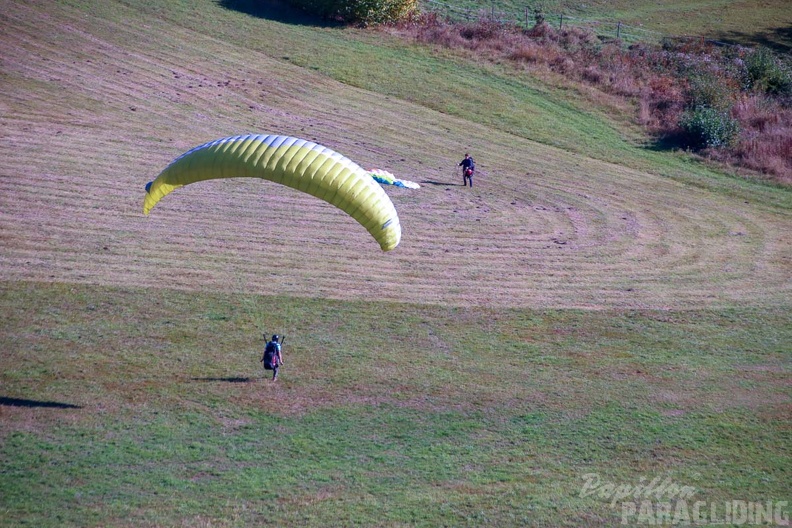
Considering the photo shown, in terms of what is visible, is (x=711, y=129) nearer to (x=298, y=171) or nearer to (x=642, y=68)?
(x=642, y=68)

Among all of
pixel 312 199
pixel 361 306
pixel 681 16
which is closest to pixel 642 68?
pixel 681 16

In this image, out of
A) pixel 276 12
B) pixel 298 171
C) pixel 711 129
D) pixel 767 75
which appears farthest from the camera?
pixel 276 12

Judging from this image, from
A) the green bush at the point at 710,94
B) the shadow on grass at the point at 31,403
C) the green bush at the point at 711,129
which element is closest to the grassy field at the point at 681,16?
the green bush at the point at 710,94

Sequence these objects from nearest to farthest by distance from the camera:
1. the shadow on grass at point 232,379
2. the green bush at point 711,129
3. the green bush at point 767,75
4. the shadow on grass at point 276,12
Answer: the shadow on grass at point 232,379, the green bush at point 711,129, the green bush at point 767,75, the shadow on grass at point 276,12

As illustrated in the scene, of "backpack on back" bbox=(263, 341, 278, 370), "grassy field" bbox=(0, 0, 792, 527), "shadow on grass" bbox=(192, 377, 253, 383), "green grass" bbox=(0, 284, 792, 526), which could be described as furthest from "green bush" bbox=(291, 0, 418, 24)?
"backpack on back" bbox=(263, 341, 278, 370)

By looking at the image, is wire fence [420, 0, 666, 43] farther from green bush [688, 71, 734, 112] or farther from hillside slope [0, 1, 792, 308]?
green bush [688, 71, 734, 112]

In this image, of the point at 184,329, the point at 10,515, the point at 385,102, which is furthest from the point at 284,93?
the point at 10,515

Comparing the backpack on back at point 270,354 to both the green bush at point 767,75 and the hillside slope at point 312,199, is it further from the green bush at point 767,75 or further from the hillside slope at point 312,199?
the green bush at point 767,75
